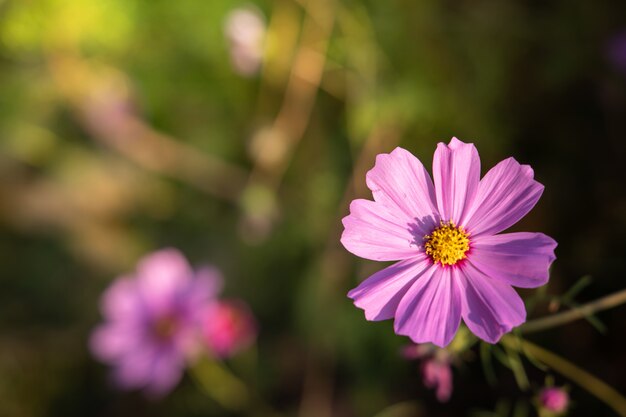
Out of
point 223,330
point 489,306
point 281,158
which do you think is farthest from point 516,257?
point 281,158

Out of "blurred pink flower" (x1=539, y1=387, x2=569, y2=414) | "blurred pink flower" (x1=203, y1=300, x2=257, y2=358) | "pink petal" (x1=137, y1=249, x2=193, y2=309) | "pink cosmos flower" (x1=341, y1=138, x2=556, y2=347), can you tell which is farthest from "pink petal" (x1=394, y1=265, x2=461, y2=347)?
"pink petal" (x1=137, y1=249, x2=193, y2=309)

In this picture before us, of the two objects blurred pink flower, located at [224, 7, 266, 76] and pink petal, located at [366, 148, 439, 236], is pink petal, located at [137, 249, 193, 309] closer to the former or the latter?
blurred pink flower, located at [224, 7, 266, 76]

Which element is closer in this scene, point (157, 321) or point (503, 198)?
point (503, 198)

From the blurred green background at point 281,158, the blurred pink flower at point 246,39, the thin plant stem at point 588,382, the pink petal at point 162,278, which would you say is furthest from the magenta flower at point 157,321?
the thin plant stem at point 588,382

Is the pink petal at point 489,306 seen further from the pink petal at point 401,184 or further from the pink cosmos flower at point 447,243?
the pink petal at point 401,184

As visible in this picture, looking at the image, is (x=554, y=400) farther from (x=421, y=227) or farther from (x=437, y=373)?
(x=421, y=227)

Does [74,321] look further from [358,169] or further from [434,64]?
[434,64]
